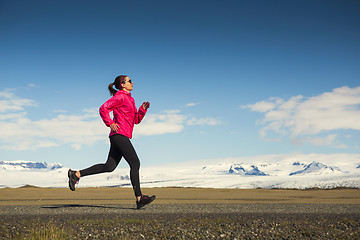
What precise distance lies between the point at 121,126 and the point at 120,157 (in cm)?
67

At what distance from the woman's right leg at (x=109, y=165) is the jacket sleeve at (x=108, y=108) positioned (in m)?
0.58

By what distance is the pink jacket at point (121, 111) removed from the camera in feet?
21.5

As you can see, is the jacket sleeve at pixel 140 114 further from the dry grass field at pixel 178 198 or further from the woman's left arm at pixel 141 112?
the dry grass field at pixel 178 198

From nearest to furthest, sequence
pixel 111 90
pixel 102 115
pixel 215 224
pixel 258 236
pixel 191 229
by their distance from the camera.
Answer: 1. pixel 258 236
2. pixel 191 229
3. pixel 215 224
4. pixel 102 115
5. pixel 111 90

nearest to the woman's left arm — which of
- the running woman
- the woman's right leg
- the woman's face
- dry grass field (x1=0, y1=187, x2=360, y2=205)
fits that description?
the running woman

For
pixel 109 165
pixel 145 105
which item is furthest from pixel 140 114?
pixel 109 165

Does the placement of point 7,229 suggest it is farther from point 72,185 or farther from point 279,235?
point 279,235

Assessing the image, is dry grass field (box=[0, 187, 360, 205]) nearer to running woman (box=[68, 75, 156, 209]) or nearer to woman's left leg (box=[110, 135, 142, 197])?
running woman (box=[68, 75, 156, 209])

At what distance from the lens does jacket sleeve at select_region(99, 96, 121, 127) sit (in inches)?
257

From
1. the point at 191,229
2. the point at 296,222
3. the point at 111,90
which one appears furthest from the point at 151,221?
the point at 111,90

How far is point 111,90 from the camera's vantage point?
7160mm

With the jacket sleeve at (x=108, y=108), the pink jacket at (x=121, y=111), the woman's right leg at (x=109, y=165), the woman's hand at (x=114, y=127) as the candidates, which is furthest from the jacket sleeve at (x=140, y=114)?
the woman's right leg at (x=109, y=165)

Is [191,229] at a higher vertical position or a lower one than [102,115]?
lower

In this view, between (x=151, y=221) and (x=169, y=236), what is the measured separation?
99 centimetres
